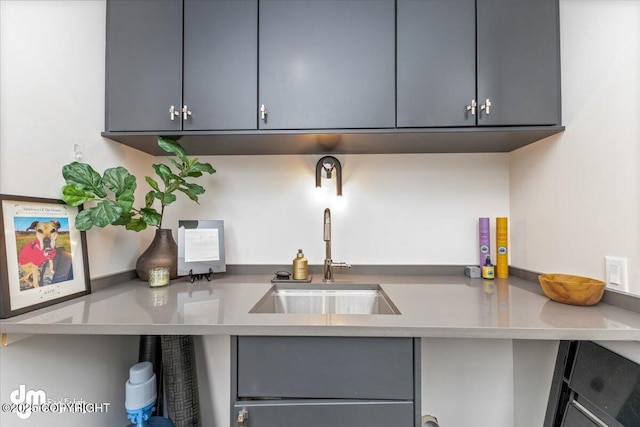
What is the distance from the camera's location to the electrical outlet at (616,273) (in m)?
0.96

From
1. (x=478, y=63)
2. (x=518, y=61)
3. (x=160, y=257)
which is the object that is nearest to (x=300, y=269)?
(x=160, y=257)

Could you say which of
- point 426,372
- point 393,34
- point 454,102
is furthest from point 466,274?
point 393,34

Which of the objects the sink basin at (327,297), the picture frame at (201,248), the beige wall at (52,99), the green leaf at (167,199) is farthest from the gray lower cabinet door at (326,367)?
the beige wall at (52,99)

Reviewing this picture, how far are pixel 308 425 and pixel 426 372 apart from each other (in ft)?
2.85

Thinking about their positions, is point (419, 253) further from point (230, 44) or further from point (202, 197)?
point (230, 44)

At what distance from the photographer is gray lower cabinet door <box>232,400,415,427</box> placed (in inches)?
33.1

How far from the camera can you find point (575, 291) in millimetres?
986

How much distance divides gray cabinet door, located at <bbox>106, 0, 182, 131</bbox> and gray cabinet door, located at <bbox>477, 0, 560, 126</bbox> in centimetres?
132

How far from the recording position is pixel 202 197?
1.62 meters

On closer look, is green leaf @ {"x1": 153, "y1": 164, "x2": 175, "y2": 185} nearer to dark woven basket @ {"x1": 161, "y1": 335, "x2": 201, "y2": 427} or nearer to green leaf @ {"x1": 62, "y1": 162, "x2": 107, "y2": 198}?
green leaf @ {"x1": 62, "y1": 162, "x2": 107, "y2": 198}

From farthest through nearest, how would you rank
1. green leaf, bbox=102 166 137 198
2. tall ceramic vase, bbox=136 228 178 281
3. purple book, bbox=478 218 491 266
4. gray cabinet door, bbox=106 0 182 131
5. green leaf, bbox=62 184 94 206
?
purple book, bbox=478 218 491 266
tall ceramic vase, bbox=136 228 178 281
gray cabinet door, bbox=106 0 182 131
green leaf, bbox=102 166 137 198
green leaf, bbox=62 184 94 206

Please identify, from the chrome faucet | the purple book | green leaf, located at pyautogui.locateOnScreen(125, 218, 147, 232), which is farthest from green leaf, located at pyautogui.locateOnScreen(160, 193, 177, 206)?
the purple book

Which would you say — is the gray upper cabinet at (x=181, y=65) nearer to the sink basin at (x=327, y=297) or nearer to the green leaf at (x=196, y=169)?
the green leaf at (x=196, y=169)

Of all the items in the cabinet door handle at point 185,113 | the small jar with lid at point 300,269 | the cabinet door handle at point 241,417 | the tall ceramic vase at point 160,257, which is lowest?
Result: the cabinet door handle at point 241,417
